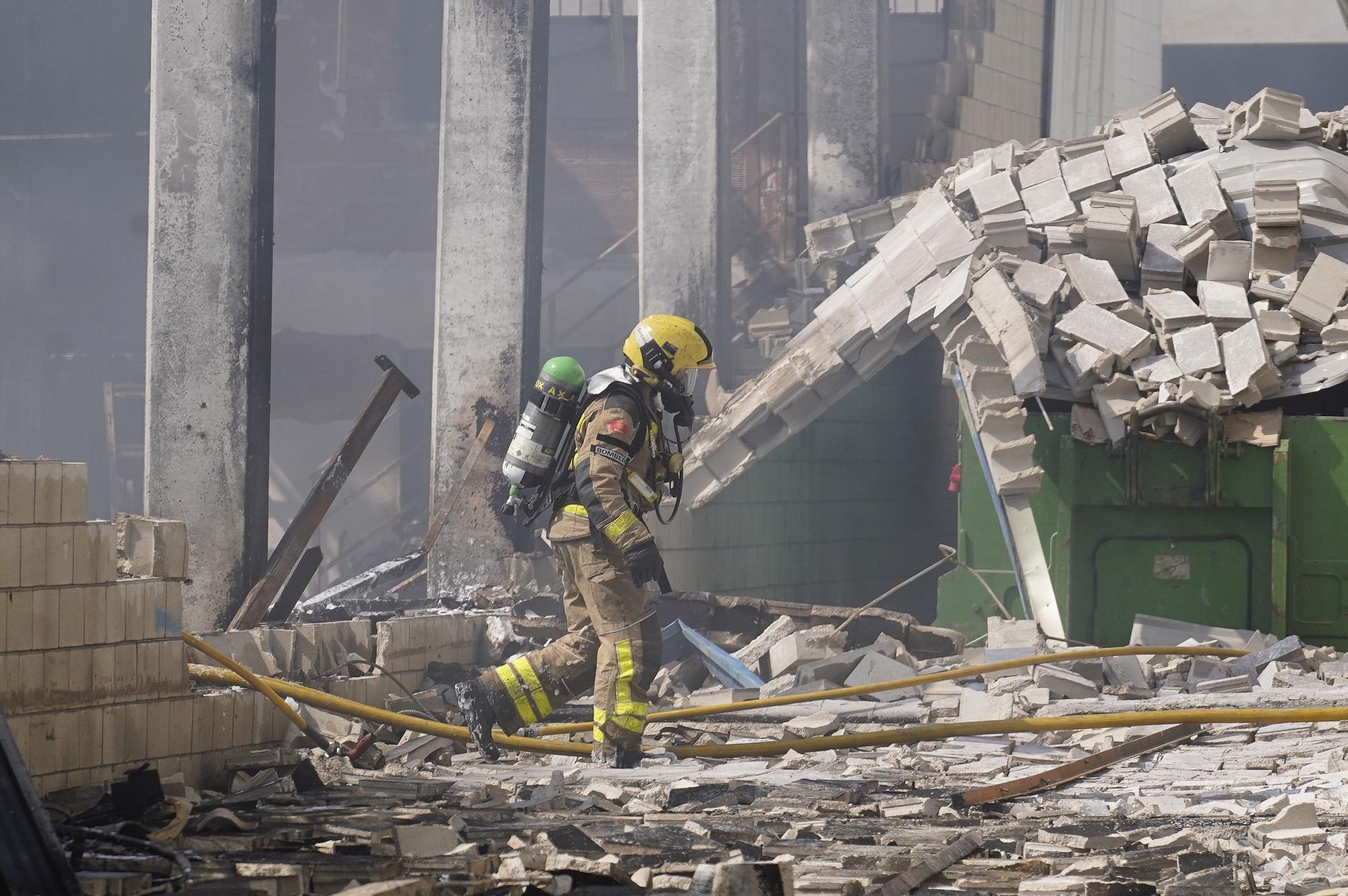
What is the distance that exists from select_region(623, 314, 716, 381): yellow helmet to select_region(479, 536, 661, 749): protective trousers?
755 millimetres

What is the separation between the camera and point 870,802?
5160 millimetres

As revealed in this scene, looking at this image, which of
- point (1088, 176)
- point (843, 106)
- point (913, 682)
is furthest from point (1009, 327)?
point (843, 106)

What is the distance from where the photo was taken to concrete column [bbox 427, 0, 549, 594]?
10188mm

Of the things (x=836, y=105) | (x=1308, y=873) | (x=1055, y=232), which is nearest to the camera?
(x=1308, y=873)

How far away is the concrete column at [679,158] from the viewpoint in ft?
39.7

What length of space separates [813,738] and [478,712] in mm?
1371

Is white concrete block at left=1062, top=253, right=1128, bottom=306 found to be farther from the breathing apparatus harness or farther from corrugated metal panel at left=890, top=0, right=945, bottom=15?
corrugated metal panel at left=890, top=0, right=945, bottom=15

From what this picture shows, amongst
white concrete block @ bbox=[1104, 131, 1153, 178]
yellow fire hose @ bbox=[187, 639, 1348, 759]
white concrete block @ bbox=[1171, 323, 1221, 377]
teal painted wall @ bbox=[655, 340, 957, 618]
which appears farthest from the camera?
teal painted wall @ bbox=[655, 340, 957, 618]

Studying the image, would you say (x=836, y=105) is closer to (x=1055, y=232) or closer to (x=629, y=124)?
(x=1055, y=232)

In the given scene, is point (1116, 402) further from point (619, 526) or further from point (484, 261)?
point (484, 261)

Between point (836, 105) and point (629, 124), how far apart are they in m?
6.70

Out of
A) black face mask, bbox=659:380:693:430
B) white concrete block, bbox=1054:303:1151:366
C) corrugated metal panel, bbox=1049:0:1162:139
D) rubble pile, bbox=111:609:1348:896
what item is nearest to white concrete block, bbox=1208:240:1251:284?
white concrete block, bbox=1054:303:1151:366

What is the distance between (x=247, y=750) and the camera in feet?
18.9

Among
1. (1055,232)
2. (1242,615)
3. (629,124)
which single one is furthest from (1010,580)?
(629,124)
